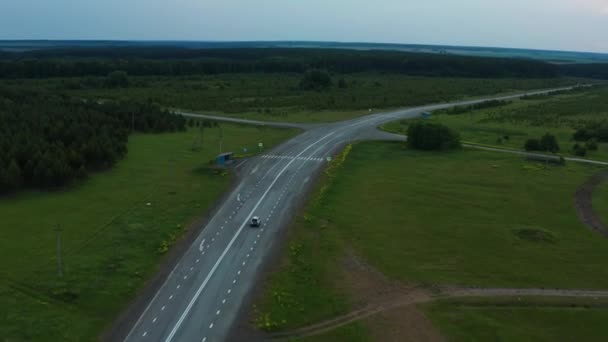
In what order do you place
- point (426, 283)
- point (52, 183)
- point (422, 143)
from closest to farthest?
point (426, 283)
point (52, 183)
point (422, 143)

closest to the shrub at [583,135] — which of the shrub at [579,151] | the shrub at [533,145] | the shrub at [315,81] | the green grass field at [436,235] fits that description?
the shrub at [579,151]

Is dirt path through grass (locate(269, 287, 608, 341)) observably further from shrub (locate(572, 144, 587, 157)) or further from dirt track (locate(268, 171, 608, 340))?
shrub (locate(572, 144, 587, 157))

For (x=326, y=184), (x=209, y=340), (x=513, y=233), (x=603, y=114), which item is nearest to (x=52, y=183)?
(x=326, y=184)

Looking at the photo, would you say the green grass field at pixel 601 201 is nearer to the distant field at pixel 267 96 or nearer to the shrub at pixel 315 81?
the distant field at pixel 267 96

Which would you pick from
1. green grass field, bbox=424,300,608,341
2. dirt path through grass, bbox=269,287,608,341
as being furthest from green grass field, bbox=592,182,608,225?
green grass field, bbox=424,300,608,341

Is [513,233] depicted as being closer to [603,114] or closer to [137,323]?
[137,323]

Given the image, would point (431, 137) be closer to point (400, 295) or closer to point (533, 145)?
point (533, 145)
